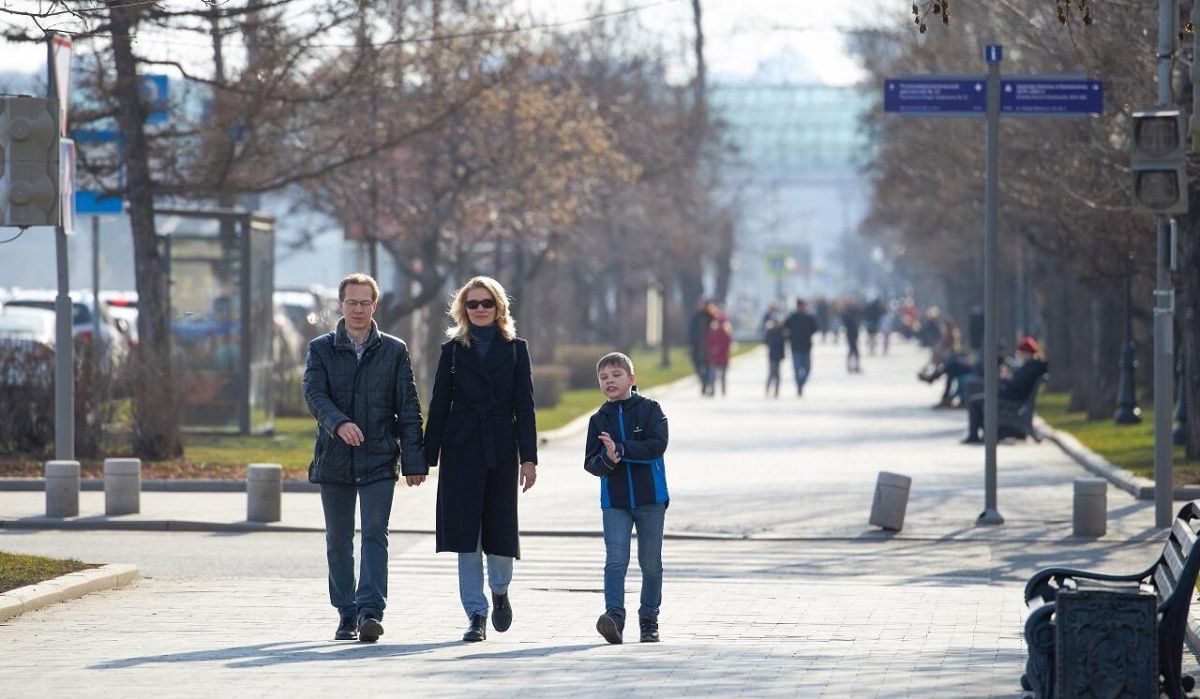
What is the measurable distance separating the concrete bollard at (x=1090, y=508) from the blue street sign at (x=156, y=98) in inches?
416

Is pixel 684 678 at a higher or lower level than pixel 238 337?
lower

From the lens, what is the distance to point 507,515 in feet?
34.5

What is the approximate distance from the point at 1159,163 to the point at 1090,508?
8.21ft

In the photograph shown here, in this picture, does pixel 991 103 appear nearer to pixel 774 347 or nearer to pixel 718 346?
pixel 718 346

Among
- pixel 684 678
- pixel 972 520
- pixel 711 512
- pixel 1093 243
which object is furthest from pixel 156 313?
pixel 684 678

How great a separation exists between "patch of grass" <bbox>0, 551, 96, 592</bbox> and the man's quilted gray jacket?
2.38 meters

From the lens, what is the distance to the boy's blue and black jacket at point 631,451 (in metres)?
10.4

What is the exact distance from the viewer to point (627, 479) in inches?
414

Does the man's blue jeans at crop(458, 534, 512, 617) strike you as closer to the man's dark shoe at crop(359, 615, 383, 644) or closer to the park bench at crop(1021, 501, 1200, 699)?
the man's dark shoe at crop(359, 615, 383, 644)

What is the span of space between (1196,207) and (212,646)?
1401 cm

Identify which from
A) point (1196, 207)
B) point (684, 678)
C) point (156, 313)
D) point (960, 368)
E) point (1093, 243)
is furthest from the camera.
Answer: point (960, 368)

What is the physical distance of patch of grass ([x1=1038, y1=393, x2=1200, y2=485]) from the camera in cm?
2147

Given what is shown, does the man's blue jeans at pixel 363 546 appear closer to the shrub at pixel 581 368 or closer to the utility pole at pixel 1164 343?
the utility pole at pixel 1164 343

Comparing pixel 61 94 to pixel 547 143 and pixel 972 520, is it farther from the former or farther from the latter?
pixel 547 143
